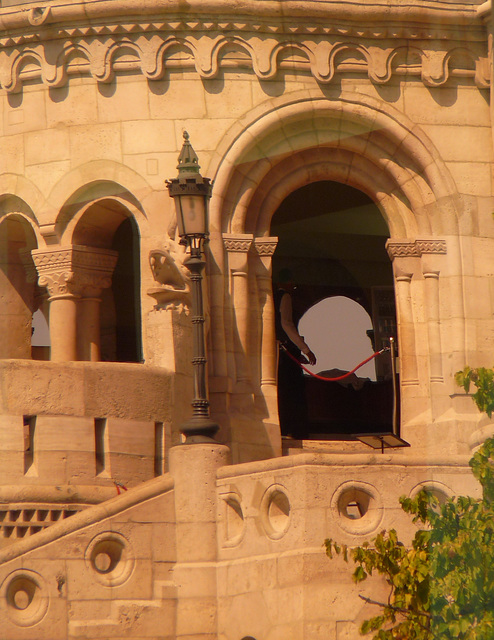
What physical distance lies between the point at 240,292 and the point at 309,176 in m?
1.95

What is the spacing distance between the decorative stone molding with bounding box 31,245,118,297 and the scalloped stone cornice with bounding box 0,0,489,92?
2.15 meters

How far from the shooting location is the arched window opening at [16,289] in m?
24.2

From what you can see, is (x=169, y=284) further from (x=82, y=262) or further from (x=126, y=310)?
(x=126, y=310)

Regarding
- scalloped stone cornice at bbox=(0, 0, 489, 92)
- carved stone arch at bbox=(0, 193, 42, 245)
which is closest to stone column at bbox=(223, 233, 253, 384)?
scalloped stone cornice at bbox=(0, 0, 489, 92)

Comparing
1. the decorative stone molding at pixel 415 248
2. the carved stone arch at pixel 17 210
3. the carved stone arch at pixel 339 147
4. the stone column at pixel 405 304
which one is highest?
the carved stone arch at pixel 339 147

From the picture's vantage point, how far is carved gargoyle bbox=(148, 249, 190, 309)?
21266 mm

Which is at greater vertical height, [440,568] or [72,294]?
[72,294]

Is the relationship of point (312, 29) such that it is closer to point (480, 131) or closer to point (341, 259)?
point (480, 131)

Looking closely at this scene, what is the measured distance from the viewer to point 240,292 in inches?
891

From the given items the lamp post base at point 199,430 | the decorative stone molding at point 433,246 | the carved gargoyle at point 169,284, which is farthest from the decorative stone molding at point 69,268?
the lamp post base at point 199,430

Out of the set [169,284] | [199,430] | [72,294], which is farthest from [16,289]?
[199,430]

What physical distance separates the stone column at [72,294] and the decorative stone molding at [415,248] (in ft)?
12.1

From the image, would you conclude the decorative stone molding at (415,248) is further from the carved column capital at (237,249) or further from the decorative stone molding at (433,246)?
the carved column capital at (237,249)

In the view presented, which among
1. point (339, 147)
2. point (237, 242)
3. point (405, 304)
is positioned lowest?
point (405, 304)
